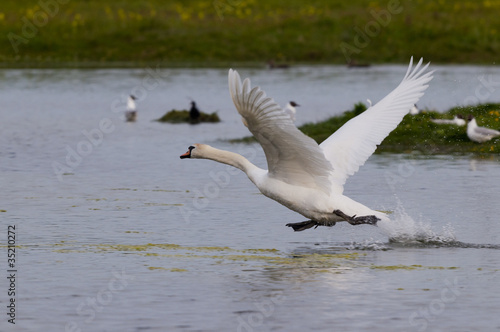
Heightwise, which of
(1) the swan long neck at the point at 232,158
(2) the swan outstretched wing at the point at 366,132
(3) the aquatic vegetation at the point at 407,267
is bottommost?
(3) the aquatic vegetation at the point at 407,267

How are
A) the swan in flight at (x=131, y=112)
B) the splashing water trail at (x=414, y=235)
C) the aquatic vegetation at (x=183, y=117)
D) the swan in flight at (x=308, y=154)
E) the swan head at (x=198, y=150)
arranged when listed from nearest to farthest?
the swan in flight at (x=308, y=154) < the swan head at (x=198, y=150) < the splashing water trail at (x=414, y=235) < the aquatic vegetation at (x=183, y=117) < the swan in flight at (x=131, y=112)

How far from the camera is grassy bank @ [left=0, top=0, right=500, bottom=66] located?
48.2 meters

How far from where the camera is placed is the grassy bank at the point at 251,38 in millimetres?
48156

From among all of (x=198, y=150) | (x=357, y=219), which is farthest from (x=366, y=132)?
(x=198, y=150)

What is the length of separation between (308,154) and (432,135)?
1078cm

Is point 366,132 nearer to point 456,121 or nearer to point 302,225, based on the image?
point 302,225

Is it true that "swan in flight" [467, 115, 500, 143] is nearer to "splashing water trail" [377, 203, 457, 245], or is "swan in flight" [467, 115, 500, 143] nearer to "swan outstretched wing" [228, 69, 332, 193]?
"splashing water trail" [377, 203, 457, 245]

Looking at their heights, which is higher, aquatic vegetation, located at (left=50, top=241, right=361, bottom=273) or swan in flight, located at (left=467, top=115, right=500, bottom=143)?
swan in flight, located at (left=467, top=115, right=500, bottom=143)

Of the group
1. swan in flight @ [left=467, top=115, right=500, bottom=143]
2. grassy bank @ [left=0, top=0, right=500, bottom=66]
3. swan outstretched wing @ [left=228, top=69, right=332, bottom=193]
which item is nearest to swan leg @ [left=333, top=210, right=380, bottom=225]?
swan outstretched wing @ [left=228, top=69, right=332, bottom=193]

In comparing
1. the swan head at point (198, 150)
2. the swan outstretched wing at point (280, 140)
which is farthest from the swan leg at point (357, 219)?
the swan head at point (198, 150)

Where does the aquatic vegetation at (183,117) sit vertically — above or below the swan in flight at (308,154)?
below

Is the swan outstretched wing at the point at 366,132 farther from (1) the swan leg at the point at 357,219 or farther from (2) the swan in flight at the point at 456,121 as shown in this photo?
(2) the swan in flight at the point at 456,121

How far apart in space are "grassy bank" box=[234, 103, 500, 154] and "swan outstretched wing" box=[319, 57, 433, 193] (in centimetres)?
772

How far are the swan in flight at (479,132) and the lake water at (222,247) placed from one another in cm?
67
